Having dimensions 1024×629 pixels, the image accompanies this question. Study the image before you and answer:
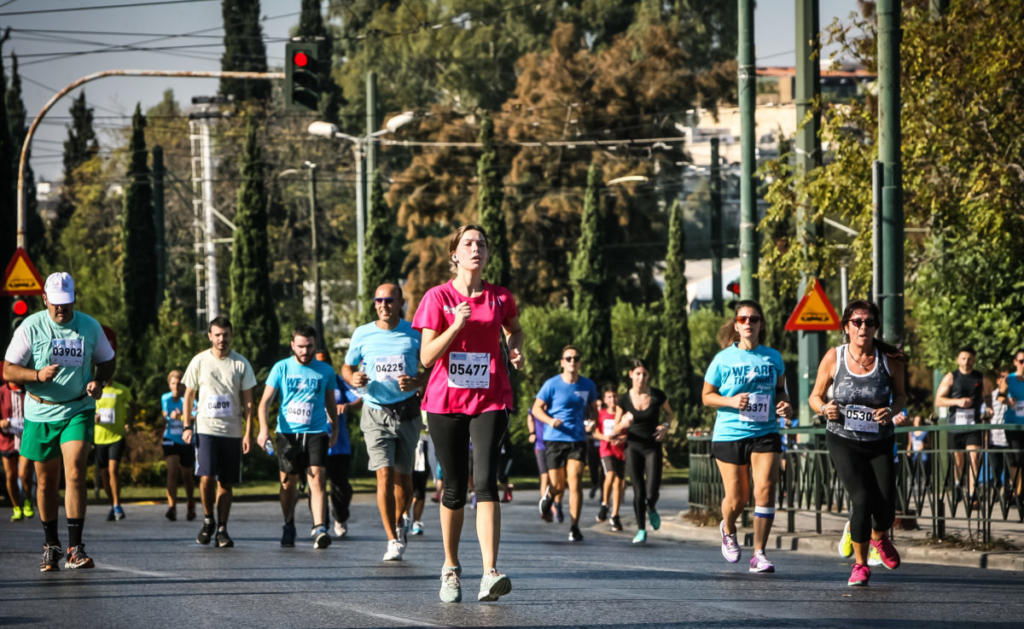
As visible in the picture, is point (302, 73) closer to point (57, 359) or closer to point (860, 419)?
point (57, 359)

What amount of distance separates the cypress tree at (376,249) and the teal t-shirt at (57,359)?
3144cm

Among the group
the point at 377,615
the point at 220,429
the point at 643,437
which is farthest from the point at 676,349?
the point at 377,615

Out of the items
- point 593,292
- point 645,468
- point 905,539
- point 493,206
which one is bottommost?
point 905,539

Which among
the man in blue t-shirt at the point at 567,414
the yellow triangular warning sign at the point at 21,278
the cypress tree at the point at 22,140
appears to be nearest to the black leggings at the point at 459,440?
the man in blue t-shirt at the point at 567,414

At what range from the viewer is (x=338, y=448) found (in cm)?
1672

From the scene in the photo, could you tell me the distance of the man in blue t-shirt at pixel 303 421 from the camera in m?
14.5

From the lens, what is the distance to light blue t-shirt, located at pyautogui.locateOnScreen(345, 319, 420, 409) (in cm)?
1320

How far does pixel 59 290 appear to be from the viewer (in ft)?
37.8

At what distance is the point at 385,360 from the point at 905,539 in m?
5.09

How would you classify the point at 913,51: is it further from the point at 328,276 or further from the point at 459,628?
the point at 328,276

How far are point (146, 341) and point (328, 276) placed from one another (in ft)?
95.2

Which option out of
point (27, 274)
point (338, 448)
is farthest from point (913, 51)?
point (27, 274)

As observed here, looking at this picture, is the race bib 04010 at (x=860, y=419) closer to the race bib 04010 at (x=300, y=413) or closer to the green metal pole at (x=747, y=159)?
the race bib 04010 at (x=300, y=413)

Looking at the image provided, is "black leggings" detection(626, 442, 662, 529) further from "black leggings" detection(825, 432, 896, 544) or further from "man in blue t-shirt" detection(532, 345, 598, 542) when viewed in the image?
"black leggings" detection(825, 432, 896, 544)
